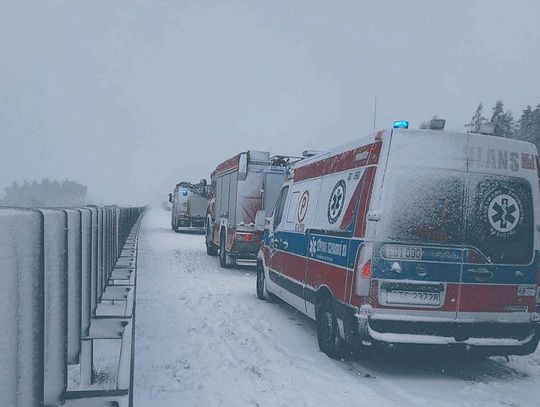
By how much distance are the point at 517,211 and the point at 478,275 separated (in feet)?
2.87

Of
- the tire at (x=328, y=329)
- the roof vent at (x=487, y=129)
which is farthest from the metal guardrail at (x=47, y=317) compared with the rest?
the roof vent at (x=487, y=129)

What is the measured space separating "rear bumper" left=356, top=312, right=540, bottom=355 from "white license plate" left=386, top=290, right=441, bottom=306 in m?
0.17

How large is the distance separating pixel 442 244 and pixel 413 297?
0.66 metres

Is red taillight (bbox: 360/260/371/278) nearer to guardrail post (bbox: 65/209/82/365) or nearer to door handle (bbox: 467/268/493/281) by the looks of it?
door handle (bbox: 467/268/493/281)

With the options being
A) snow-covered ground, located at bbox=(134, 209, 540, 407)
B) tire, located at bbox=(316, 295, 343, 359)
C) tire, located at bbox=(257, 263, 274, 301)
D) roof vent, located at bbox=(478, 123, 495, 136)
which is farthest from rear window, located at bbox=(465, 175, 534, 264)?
tire, located at bbox=(257, 263, 274, 301)

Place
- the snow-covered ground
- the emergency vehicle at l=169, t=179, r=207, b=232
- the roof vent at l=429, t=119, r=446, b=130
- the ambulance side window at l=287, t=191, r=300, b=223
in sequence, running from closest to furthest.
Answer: the snow-covered ground < the roof vent at l=429, t=119, r=446, b=130 < the ambulance side window at l=287, t=191, r=300, b=223 < the emergency vehicle at l=169, t=179, r=207, b=232

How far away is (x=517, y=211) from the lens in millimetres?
5953

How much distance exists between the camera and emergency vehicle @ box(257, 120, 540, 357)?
5664mm

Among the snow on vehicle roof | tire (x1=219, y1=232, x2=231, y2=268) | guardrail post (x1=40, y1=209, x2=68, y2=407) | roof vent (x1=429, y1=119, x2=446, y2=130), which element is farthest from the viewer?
tire (x1=219, y1=232, x2=231, y2=268)

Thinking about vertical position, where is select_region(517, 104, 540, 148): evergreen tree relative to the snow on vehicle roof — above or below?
above

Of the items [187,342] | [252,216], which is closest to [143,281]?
[252,216]

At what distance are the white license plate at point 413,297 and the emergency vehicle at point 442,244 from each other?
1cm

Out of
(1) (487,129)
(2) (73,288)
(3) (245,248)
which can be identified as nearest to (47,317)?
(2) (73,288)

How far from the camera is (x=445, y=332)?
5.72 meters
